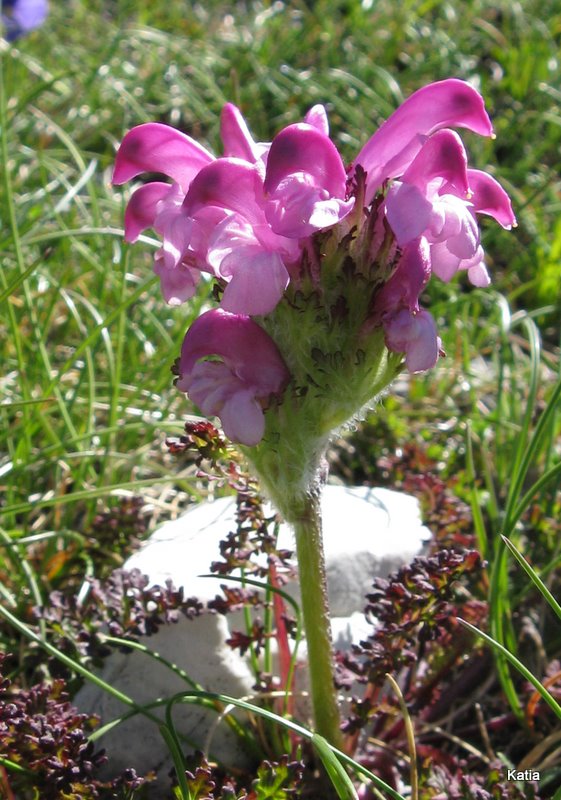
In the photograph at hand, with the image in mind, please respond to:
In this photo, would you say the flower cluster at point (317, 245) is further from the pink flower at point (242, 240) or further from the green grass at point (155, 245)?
the green grass at point (155, 245)

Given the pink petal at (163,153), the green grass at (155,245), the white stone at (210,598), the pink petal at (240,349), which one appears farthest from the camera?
the green grass at (155,245)

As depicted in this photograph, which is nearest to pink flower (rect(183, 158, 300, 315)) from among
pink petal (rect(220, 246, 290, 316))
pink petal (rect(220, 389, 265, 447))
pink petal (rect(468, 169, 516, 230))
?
pink petal (rect(220, 246, 290, 316))

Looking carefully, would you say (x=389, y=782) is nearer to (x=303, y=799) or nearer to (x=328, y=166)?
(x=303, y=799)

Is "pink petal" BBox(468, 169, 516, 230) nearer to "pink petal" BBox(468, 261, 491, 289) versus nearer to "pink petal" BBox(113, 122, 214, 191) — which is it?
"pink petal" BBox(468, 261, 491, 289)

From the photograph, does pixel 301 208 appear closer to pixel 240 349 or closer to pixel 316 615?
pixel 240 349

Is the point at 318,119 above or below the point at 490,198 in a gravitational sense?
above

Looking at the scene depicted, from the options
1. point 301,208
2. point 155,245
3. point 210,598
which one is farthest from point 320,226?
point 155,245

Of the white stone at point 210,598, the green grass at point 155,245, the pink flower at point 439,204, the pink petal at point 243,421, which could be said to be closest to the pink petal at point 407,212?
the pink flower at point 439,204
